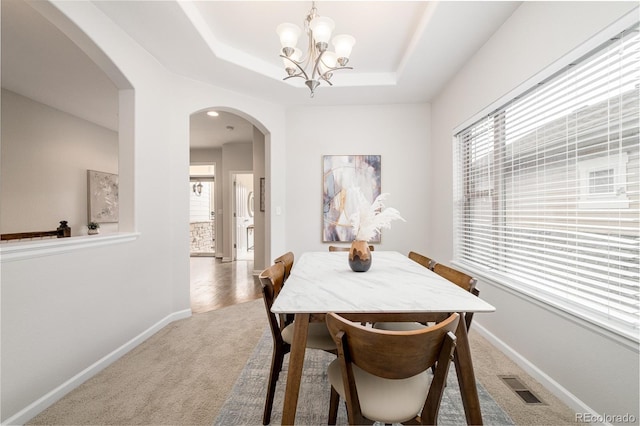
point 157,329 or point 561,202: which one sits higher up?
point 561,202

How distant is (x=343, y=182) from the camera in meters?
3.77

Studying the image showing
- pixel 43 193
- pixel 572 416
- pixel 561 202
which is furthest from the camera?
pixel 43 193

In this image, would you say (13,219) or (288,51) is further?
(13,219)

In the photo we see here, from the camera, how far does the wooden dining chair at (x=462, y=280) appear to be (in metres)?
1.30

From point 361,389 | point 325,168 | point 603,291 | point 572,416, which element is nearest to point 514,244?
point 603,291

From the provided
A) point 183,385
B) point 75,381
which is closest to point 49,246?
point 75,381

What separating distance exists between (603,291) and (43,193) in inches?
241

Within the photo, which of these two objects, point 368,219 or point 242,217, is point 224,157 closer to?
point 242,217

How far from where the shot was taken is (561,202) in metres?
1.68


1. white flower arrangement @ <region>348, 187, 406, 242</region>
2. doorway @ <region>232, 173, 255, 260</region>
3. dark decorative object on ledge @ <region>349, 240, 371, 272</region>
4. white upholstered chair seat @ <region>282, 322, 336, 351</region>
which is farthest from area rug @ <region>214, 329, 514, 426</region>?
doorway @ <region>232, 173, 255, 260</region>

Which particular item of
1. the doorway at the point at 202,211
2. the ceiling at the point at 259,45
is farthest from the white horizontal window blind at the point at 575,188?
the doorway at the point at 202,211

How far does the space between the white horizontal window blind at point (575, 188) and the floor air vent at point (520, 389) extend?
57 centimetres

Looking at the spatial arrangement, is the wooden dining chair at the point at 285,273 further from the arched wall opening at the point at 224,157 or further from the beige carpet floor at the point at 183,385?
the arched wall opening at the point at 224,157

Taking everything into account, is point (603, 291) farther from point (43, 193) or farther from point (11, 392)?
point (43, 193)
